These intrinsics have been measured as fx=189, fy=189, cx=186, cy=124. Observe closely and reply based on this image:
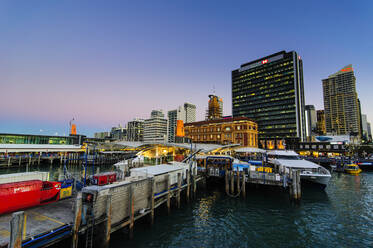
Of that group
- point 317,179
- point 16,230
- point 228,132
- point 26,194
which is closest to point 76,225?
point 16,230

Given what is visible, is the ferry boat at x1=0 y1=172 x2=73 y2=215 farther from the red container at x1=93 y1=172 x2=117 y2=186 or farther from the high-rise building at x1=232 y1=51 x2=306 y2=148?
the high-rise building at x1=232 y1=51 x2=306 y2=148

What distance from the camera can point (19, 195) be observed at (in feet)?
50.6

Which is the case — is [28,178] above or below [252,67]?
below

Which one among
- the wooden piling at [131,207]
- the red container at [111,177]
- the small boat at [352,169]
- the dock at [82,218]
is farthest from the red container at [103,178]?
the small boat at [352,169]

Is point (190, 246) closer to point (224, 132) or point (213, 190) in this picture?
point (213, 190)

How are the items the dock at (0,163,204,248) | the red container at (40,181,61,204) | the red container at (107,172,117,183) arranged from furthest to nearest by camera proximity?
1. the red container at (107,172,117,183)
2. the red container at (40,181,61,204)
3. the dock at (0,163,204,248)

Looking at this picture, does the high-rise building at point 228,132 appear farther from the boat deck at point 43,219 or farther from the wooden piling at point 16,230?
the wooden piling at point 16,230

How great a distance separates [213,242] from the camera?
54.1ft

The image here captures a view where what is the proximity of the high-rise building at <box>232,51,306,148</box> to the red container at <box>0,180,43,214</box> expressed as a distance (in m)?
158

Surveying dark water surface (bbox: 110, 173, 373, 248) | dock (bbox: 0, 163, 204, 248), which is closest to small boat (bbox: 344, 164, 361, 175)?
dark water surface (bbox: 110, 173, 373, 248)

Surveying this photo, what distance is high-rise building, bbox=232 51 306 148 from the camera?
151500 millimetres

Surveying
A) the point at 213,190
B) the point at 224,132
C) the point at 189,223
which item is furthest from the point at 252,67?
the point at 189,223

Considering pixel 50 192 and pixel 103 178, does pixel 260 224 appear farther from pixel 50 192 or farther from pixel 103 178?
pixel 50 192

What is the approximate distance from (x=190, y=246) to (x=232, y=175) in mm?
16593
